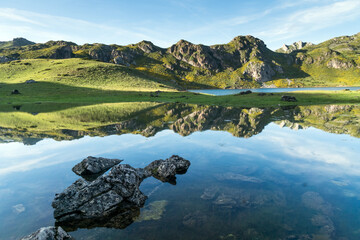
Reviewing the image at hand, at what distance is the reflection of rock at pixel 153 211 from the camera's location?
30.2 ft

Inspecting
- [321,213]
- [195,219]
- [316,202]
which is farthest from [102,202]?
[316,202]

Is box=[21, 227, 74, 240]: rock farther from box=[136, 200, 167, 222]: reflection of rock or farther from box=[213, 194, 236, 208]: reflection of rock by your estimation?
box=[213, 194, 236, 208]: reflection of rock

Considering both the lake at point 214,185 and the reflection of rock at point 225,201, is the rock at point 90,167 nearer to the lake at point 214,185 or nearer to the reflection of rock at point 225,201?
the lake at point 214,185

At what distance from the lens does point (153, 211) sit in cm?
973

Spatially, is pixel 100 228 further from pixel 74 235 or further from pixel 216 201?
pixel 216 201

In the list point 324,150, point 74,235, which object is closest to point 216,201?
point 74,235

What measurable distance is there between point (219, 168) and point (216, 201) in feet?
15.2

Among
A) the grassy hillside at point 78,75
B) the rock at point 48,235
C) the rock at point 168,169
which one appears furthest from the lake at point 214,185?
the grassy hillside at point 78,75

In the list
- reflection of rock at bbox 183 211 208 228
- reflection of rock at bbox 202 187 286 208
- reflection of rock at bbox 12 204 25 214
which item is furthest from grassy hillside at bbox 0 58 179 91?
reflection of rock at bbox 183 211 208 228

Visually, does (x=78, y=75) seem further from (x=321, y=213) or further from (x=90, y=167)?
(x=321, y=213)

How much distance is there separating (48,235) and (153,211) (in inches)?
171

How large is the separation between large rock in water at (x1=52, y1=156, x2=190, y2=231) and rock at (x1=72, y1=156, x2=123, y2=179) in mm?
3624

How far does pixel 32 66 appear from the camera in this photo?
6909 inches

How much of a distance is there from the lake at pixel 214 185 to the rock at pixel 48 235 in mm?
773
